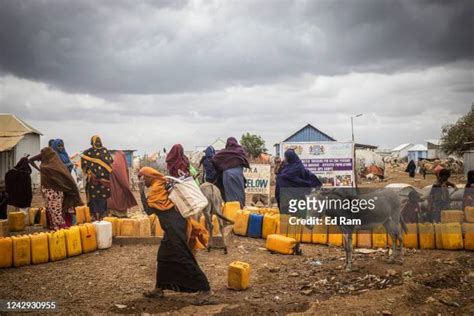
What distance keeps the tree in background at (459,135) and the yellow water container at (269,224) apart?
108 feet

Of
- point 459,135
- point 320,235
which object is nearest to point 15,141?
point 320,235

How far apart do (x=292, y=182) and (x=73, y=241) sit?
4.71 metres

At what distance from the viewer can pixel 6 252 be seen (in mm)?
7527

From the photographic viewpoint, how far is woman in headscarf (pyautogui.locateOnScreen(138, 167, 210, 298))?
5641mm

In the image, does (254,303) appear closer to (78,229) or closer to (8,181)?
(78,229)

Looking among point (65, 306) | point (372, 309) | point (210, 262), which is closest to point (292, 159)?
point (210, 262)

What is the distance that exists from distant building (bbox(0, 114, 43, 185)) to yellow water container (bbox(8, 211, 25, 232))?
385 inches

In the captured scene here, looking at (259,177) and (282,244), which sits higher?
(259,177)

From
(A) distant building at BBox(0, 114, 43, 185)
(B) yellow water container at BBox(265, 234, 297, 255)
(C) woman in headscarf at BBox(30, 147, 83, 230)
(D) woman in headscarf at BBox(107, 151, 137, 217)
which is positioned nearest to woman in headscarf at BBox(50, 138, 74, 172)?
(C) woman in headscarf at BBox(30, 147, 83, 230)

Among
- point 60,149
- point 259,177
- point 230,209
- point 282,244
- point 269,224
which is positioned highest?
point 60,149

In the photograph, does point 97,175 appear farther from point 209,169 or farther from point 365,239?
point 365,239

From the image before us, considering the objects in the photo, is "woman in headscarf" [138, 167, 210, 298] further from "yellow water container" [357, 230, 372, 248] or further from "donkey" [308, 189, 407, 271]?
"yellow water container" [357, 230, 372, 248]

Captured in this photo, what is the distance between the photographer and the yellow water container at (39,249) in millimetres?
7770

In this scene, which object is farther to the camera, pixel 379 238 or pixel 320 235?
pixel 320 235
